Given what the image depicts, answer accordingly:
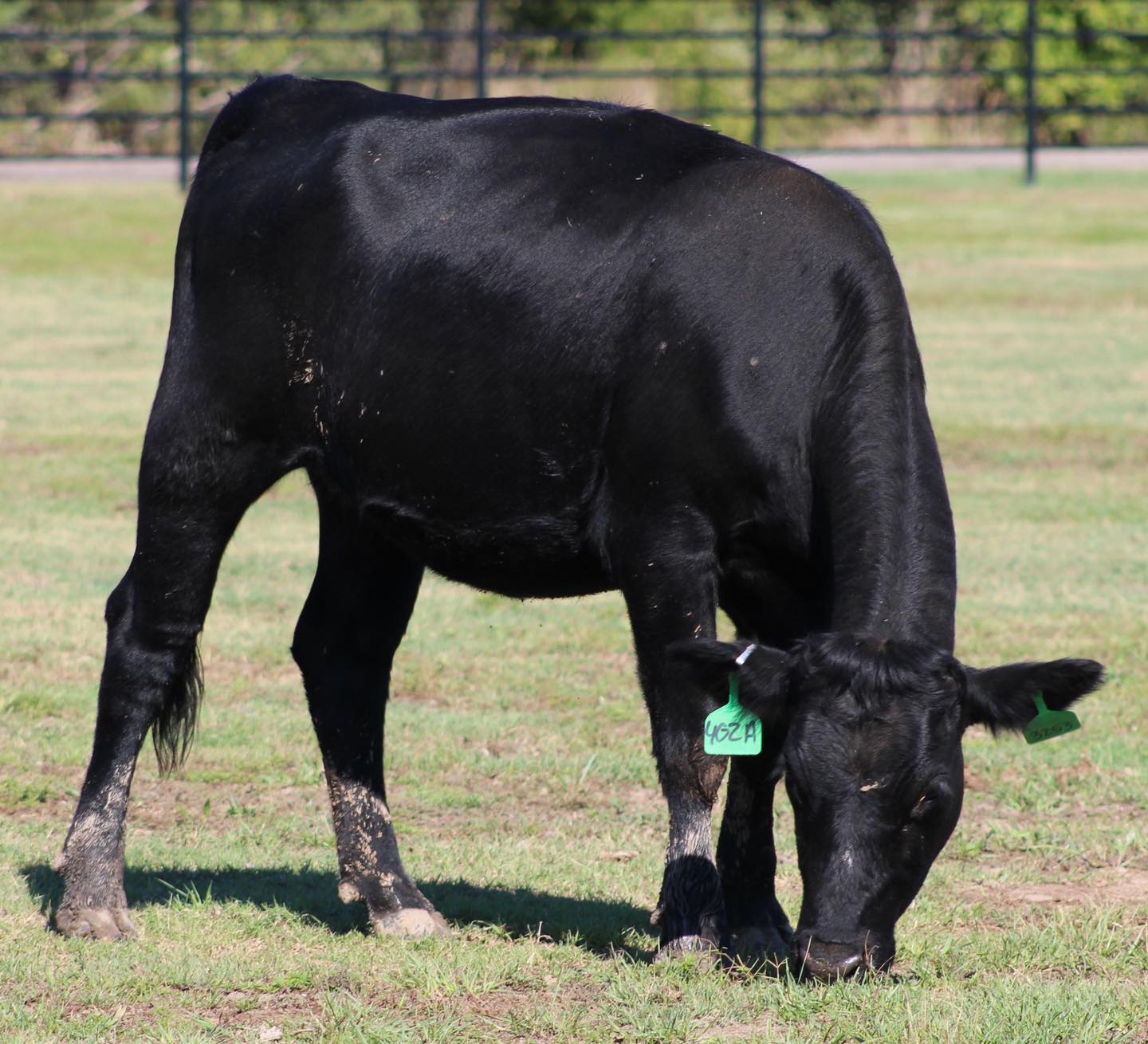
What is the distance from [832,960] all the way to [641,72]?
26332 millimetres

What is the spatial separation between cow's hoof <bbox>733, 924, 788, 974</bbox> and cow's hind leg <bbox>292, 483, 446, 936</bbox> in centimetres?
114

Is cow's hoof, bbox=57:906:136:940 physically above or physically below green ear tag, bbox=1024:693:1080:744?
below

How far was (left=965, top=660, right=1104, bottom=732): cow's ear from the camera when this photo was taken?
14.7ft

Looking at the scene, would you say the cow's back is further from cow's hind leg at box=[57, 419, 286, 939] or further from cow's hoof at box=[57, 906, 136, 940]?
cow's hoof at box=[57, 906, 136, 940]

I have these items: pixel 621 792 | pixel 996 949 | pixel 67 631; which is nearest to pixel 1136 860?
pixel 996 949

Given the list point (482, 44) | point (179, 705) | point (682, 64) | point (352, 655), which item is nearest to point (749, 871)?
point (352, 655)

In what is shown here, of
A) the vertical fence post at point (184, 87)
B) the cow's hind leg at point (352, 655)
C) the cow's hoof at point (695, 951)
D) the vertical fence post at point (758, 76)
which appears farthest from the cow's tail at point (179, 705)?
the vertical fence post at point (758, 76)

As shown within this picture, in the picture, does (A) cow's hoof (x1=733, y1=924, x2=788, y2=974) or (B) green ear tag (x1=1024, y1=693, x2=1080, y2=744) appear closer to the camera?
(B) green ear tag (x1=1024, y1=693, x2=1080, y2=744)

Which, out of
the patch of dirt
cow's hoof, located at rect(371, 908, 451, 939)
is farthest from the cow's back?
the patch of dirt

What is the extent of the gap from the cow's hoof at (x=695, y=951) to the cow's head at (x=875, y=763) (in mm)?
713

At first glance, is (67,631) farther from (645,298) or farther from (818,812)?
(818,812)

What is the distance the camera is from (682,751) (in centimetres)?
508

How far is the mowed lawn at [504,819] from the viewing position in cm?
487

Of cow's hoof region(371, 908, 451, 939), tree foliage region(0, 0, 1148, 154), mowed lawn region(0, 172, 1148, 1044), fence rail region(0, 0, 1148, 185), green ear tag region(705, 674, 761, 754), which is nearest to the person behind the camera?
green ear tag region(705, 674, 761, 754)
